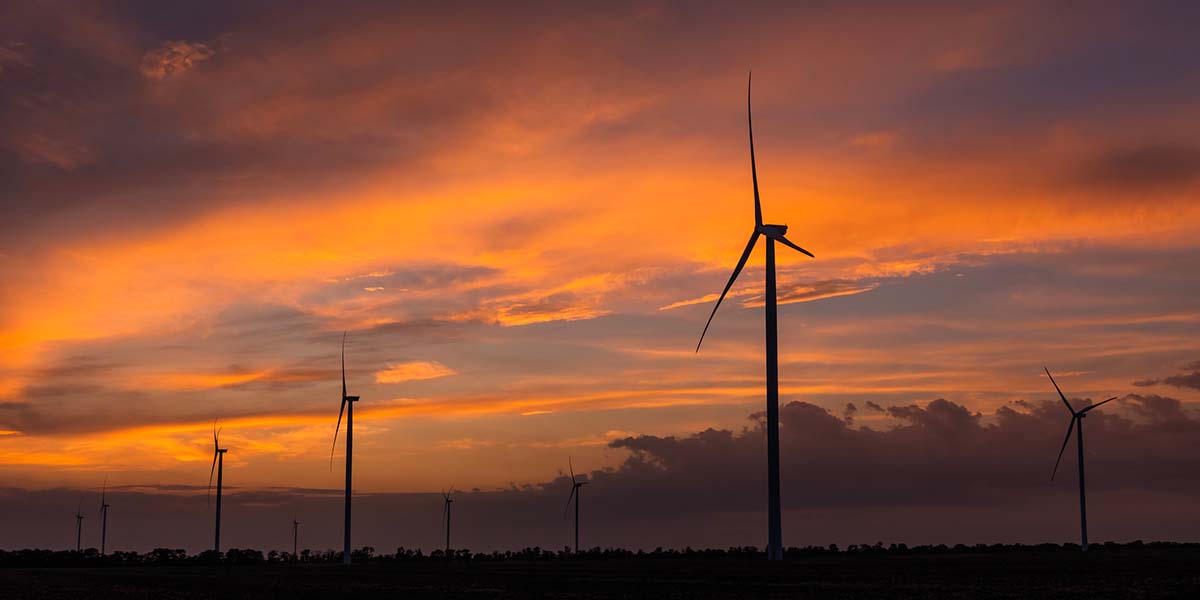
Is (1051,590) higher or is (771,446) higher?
(771,446)

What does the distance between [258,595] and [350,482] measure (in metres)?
101

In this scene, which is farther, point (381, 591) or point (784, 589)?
point (381, 591)

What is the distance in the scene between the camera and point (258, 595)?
7950 centimetres

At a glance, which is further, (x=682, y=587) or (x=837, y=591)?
(x=682, y=587)

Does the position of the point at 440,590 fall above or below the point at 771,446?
below

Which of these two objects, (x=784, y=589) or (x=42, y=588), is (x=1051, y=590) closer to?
(x=784, y=589)

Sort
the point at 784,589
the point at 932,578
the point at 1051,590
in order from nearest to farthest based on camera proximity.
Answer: the point at 1051,590, the point at 784,589, the point at 932,578

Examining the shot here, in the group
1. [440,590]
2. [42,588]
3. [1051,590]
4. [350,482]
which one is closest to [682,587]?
[440,590]

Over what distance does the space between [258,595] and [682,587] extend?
26.6 meters

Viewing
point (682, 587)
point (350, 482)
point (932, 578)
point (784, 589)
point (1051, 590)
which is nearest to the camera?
point (1051, 590)

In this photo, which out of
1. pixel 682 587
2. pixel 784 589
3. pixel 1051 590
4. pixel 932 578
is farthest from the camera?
pixel 932 578

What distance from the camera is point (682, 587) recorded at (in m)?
77.6

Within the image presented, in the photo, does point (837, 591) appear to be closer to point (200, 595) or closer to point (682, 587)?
point (682, 587)

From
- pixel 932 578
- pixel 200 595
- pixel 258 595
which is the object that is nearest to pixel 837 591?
pixel 932 578
